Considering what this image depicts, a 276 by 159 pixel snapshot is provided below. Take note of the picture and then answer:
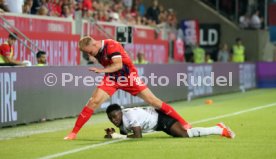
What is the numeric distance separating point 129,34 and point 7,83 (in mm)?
6355

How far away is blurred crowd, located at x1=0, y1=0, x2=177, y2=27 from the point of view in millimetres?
23281

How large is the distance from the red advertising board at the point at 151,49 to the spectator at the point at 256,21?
28.1ft

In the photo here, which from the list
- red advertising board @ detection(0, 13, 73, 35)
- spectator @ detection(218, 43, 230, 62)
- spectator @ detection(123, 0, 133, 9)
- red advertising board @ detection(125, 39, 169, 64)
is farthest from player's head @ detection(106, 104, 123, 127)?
spectator @ detection(218, 43, 230, 62)

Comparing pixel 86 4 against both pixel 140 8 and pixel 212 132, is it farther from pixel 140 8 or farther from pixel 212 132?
pixel 212 132

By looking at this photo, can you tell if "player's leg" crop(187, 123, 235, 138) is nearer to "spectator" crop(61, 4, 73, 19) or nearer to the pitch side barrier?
the pitch side barrier

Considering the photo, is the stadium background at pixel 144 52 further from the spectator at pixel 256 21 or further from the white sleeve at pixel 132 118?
the white sleeve at pixel 132 118

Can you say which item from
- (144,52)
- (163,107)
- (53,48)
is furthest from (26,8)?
(163,107)

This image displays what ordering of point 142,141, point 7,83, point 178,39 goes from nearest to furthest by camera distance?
point 142,141
point 7,83
point 178,39

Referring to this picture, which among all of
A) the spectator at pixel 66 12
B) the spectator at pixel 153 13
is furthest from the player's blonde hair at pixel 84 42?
the spectator at pixel 153 13

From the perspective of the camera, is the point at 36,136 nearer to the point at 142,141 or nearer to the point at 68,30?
the point at 142,141

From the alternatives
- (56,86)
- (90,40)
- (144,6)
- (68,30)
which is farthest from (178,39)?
(90,40)

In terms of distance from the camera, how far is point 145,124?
1313 cm

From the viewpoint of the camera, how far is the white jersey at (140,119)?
12980 mm

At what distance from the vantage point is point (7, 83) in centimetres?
1672
